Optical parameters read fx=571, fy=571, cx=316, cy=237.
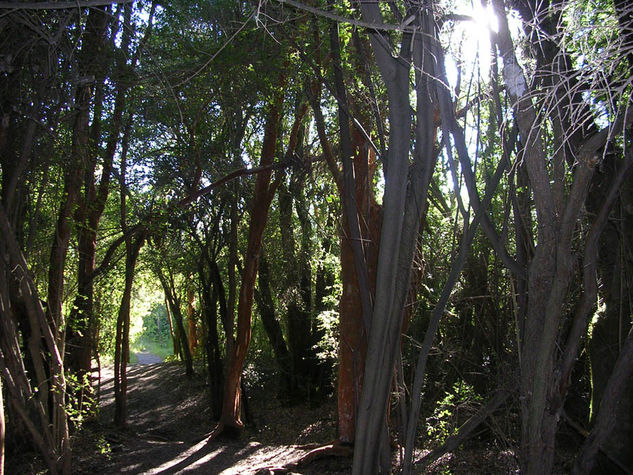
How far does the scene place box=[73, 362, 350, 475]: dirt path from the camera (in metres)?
7.65

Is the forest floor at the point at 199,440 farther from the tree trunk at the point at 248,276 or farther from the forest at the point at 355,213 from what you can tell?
the tree trunk at the point at 248,276

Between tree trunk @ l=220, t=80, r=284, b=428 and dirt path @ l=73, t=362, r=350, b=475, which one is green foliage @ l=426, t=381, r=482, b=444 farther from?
tree trunk @ l=220, t=80, r=284, b=428

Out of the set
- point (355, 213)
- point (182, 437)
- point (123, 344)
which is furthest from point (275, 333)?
point (355, 213)

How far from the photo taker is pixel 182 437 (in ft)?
38.8

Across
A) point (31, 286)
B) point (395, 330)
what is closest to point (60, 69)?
point (31, 286)

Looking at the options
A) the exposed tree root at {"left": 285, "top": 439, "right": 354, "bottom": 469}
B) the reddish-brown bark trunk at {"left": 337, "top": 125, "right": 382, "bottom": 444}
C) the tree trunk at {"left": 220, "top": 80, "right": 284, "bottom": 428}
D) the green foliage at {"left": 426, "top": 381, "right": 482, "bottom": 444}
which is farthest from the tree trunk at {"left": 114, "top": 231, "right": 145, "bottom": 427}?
the green foliage at {"left": 426, "top": 381, "right": 482, "bottom": 444}

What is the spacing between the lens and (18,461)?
642 centimetres

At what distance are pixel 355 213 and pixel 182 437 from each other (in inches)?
344

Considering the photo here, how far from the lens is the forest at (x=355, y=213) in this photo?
11.7ft

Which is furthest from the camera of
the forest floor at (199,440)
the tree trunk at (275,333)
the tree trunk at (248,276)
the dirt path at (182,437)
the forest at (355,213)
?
the tree trunk at (275,333)

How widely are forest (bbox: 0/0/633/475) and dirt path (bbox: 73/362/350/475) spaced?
146 millimetres

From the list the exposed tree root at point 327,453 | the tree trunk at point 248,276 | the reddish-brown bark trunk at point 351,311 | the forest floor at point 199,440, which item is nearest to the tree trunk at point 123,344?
the forest floor at point 199,440

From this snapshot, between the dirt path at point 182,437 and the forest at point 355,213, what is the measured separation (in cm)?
15

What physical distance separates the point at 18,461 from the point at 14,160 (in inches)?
137
